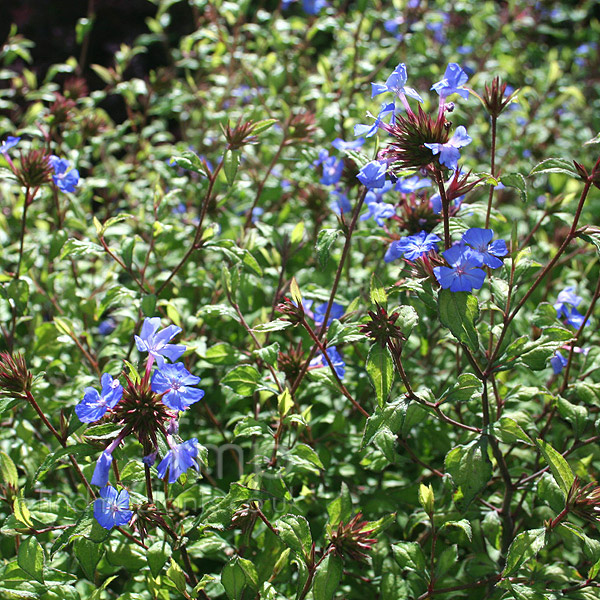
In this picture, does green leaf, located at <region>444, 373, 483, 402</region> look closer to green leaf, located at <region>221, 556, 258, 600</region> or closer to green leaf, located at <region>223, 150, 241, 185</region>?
green leaf, located at <region>221, 556, 258, 600</region>

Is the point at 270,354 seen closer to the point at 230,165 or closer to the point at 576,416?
the point at 230,165

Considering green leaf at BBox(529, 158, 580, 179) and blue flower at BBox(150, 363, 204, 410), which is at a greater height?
green leaf at BBox(529, 158, 580, 179)

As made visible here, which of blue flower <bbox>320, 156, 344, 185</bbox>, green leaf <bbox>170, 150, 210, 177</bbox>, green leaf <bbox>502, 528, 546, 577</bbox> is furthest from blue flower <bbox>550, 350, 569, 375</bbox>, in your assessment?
green leaf <bbox>170, 150, 210, 177</bbox>

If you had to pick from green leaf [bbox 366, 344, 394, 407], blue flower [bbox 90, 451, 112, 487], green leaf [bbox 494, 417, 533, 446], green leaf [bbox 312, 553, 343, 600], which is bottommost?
green leaf [bbox 312, 553, 343, 600]

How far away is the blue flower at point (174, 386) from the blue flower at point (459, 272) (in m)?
0.50

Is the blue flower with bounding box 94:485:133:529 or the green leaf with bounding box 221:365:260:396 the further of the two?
the green leaf with bounding box 221:365:260:396

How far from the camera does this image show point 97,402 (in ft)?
3.66

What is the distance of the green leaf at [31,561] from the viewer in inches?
47.9

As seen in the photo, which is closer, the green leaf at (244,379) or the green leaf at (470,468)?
the green leaf at (470,468)

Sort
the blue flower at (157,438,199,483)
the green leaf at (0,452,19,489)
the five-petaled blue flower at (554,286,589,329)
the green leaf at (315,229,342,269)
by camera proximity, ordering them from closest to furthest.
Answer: the blue flower at (157,438,199,483) → the green leaf at (315,229,342,269) → the green leaf at (0,452,19,489) → the five-petaled blue flower at (554,286,589,329)

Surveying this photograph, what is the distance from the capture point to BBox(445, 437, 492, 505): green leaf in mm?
1223

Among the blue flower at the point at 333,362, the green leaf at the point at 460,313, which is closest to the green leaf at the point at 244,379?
the blue flower at the point at 333,362

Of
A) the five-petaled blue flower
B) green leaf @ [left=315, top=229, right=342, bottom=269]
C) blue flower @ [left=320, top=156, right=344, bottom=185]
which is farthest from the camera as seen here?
blue flower @ [left=320, top=156, right=344, bottom=185]

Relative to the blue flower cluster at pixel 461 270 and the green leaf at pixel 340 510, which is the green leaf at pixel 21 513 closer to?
the green leaf at pixel 340 510
